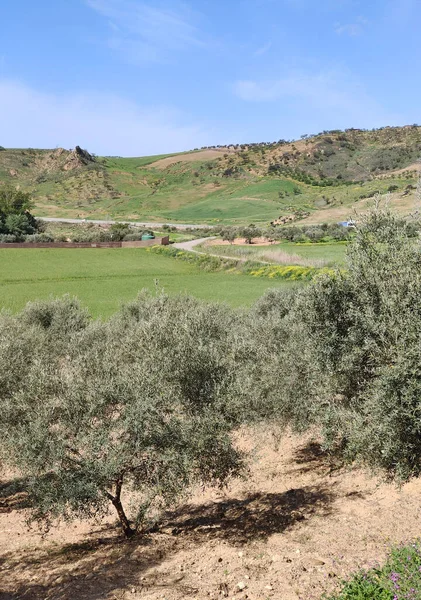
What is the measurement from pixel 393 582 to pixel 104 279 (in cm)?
6925

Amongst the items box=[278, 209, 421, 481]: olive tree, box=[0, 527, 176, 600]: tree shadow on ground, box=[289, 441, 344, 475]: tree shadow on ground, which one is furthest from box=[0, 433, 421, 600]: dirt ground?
box=[278, 209, 421, 481]: olive tree

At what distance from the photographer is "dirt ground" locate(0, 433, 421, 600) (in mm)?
12047

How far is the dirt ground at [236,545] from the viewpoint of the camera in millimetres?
12047

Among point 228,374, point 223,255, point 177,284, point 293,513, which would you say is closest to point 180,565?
point 293,513

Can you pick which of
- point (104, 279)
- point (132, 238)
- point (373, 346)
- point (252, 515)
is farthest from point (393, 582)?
point (132, 238)

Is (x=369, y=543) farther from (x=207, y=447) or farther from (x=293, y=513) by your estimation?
(x=207, y=447)

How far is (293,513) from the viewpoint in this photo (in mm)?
16484

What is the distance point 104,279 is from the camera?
74.9 m

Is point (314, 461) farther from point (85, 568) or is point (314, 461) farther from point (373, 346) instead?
point (85, 568)

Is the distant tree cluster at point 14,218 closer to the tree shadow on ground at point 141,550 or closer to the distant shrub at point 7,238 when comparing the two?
the distant shrub at point 7,238

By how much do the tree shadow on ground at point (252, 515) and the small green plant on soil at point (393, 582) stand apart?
5318mm

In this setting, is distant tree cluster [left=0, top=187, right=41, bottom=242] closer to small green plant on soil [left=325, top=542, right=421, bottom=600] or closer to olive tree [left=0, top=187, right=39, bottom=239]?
olive tree [left=0, top=187, right=39, bottom=239]

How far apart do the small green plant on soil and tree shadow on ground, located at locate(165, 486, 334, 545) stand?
17.4 feet

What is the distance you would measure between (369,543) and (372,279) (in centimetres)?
772
